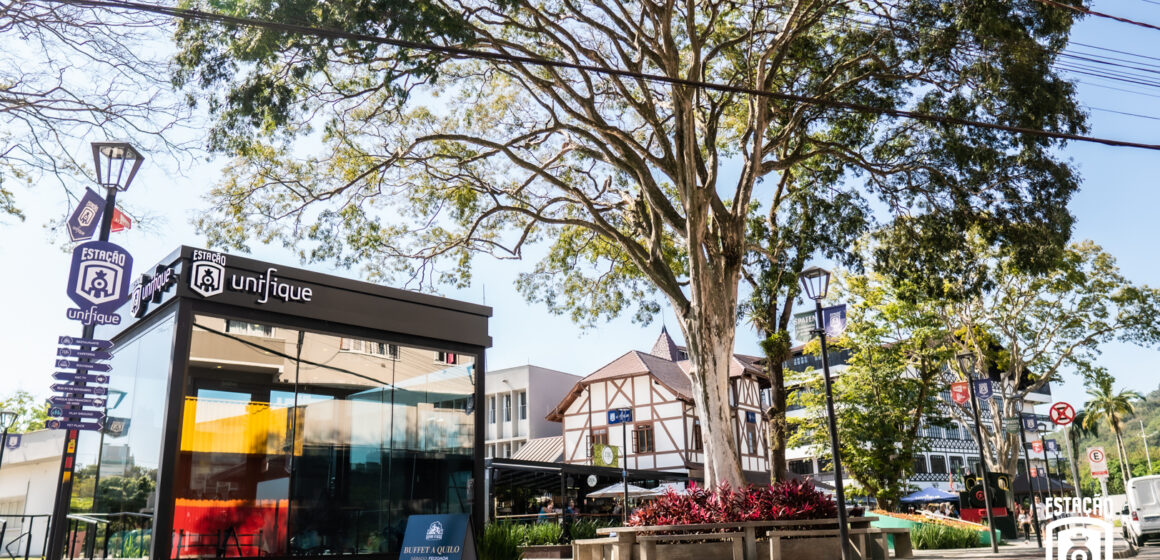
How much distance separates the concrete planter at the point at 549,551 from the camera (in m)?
21.0

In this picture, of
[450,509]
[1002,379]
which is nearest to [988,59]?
[450,509]

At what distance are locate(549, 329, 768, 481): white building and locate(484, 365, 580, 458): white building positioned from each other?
510 centimetres

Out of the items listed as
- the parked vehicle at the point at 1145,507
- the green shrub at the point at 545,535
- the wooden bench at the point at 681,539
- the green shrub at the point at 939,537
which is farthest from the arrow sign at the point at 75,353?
the parked vehicle at the point at 1145,507

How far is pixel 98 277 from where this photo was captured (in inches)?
376

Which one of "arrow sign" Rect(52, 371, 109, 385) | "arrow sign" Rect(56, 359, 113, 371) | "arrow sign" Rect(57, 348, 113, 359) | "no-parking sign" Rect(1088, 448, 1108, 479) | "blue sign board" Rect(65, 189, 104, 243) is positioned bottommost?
"no-parking sign" Rect(1088, 448, 1108, 479)

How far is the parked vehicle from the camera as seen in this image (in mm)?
20312

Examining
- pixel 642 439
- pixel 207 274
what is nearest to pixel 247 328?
pixel 207 274

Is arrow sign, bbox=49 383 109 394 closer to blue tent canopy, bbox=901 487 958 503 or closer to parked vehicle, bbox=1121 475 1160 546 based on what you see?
parked vehicle, bbox=1121 475 1160 546

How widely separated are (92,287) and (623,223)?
14275 mm

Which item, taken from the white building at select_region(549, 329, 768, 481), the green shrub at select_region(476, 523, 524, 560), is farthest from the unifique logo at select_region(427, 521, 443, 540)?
the white building at select_region(549, 329, 768, 481)

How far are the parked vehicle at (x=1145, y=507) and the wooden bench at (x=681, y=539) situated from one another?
41.9ft

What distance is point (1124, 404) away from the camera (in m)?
67.1

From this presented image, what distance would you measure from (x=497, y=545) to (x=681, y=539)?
2.96m

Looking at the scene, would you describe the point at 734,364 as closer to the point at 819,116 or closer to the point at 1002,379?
the point at 1002,379
